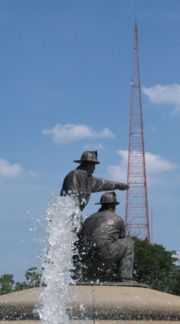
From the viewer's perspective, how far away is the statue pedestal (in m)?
10.7

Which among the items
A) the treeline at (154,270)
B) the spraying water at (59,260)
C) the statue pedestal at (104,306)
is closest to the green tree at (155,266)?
the treeline at (154,270)

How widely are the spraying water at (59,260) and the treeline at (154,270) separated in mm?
23835

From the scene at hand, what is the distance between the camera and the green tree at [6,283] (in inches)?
1468

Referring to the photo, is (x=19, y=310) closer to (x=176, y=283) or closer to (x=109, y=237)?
(x=109, y=237)

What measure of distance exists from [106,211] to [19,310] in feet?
7.63

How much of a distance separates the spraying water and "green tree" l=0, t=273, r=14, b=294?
25.4 metres

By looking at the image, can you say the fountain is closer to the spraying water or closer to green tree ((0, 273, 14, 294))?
the spraying water

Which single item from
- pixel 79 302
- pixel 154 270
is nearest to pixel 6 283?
pixel 154 270

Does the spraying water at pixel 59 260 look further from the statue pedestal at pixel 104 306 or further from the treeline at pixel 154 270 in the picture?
the treeline at pixel 154 270

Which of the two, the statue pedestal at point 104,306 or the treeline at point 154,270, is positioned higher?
the treeline at point 154,270

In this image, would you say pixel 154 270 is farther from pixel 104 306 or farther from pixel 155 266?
pixel 104 306

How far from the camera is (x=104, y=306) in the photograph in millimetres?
10680

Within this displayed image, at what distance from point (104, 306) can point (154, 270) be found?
27.8 metres

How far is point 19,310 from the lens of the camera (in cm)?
1082
